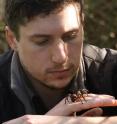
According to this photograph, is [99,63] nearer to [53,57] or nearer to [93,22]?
[53,57]

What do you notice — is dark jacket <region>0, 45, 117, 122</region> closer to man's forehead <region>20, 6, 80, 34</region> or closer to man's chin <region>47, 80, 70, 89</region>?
man's chin <region>47, 80, 70, 89</region>

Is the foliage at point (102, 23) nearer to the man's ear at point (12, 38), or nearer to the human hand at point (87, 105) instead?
the man's ear at point (12, 38)

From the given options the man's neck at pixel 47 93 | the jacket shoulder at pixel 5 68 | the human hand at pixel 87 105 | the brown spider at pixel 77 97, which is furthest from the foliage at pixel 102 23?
the human hand at pixel 87 105

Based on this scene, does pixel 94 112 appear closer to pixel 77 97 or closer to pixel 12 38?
pixel 77 97

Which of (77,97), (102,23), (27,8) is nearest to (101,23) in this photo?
(102,23)

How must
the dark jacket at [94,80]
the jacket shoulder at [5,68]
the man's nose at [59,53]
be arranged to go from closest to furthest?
the man's nose at [59,53]
the dark jacket at [94,80]
the jacket shoulder at [5,68]

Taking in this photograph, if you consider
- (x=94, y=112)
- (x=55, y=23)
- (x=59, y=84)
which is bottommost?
(x=94, y=112)
